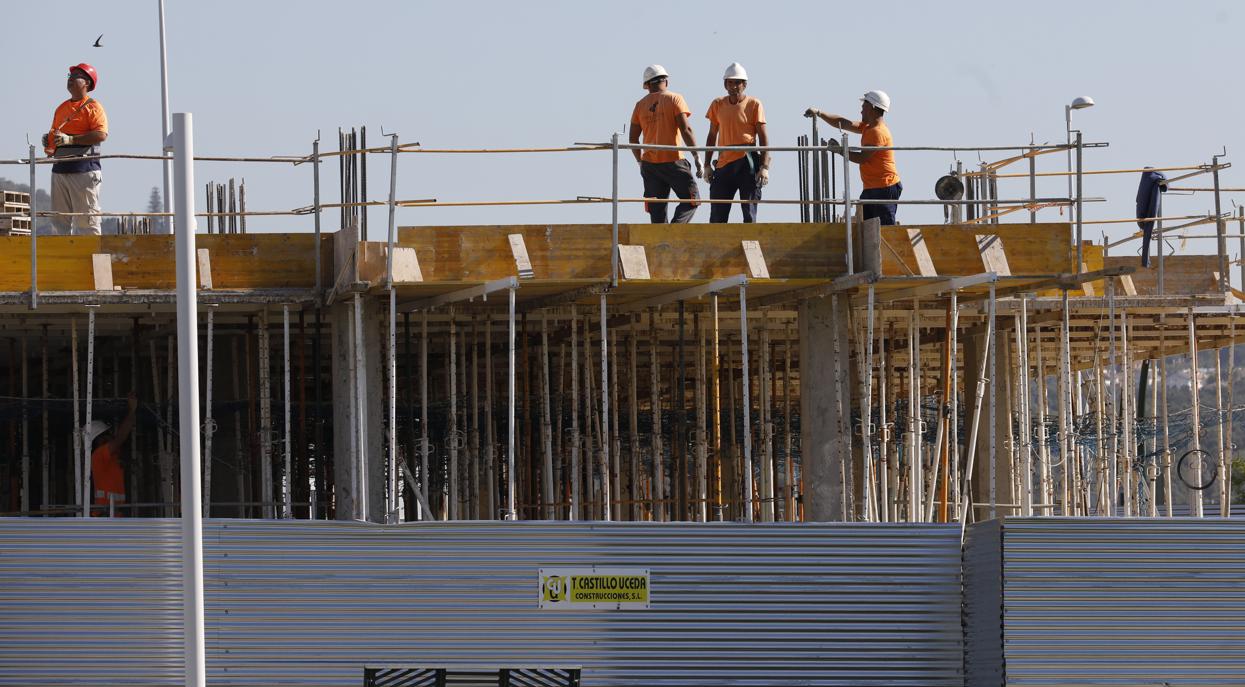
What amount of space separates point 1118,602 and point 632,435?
7878mm

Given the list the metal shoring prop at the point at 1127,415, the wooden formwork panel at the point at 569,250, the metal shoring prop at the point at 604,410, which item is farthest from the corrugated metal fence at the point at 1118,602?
the metal shoring prop at the point at 1127,415

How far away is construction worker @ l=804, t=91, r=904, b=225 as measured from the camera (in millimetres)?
15805

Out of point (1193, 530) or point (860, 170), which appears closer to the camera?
point (1193, 530)

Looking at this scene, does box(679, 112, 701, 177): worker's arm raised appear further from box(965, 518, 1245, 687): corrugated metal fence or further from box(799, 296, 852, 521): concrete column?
box(965, 518, 1245, 687): corrugated metal fence

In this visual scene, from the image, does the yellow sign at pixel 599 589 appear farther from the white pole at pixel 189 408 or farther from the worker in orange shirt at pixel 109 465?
the worker in orange shirt at pixel 109 465

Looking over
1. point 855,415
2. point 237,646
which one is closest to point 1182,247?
point 855,415

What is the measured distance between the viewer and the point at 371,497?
15758 millimetres

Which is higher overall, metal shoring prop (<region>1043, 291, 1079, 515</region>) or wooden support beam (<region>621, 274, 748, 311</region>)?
wooden support beam (<region>621, 274, 748, 311</region>)

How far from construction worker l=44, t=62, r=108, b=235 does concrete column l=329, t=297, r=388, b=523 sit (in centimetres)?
Result: 276

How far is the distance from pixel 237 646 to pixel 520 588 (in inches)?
80.9

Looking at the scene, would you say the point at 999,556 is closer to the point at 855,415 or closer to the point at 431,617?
the point at 431,617

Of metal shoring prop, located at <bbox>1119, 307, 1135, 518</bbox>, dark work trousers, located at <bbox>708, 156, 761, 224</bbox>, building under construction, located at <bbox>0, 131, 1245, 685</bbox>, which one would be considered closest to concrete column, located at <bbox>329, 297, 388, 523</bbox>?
building under construction, located at <bbox>0, 131, 1245, 685</bbox>

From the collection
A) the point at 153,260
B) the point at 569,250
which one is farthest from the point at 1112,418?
the point at 153,260

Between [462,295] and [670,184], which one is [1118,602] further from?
[462,295]
